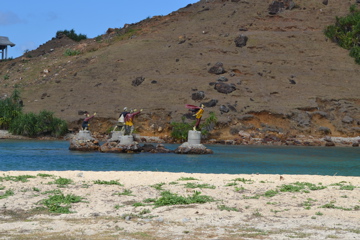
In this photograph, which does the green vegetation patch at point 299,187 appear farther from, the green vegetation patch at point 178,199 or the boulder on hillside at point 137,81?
the boulder on hillside at point 137,81

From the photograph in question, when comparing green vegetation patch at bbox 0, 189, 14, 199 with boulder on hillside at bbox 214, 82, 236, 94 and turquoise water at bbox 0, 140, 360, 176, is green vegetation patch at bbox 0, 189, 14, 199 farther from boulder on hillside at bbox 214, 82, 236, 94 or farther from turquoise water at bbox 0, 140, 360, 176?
boulder on hillside at bbox 214, 82, 236, 94

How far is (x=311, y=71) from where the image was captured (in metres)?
80.3

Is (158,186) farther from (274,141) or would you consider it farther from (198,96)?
(198,96)

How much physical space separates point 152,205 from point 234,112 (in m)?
53.2

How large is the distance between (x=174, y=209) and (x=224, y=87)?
195 ft

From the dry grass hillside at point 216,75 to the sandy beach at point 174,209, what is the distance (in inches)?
1816

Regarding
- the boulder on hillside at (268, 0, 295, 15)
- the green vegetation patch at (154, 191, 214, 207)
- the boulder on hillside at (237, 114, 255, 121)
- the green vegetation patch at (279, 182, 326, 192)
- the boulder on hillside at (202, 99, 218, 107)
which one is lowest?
the green vegetation patch at (154, 191, 214, 207)

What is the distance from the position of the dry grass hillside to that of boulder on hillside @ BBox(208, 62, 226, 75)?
502mm

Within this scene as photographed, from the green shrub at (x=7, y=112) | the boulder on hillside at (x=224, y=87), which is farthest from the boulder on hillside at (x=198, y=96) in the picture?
the green shrub at (x=7, y=112)

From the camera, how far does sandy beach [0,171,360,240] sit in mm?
11797

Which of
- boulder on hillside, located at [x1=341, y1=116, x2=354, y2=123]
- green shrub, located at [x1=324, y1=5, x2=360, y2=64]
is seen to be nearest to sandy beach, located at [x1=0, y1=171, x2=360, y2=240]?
boulder on hillside, located at [x1=341, y1=116, x2=354, y2=123]

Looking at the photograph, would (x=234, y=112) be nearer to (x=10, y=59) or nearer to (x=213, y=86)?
(x=213, y=86)

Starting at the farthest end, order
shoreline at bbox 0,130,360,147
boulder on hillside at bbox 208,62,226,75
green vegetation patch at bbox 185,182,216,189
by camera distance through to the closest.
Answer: boulder on hillside at bbox 208,62,226,75 < shoreline at bbox 0,130,360,147 < green vegetation patch at bbox 185,182,216,189

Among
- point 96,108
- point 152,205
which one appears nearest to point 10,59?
point 96,108
